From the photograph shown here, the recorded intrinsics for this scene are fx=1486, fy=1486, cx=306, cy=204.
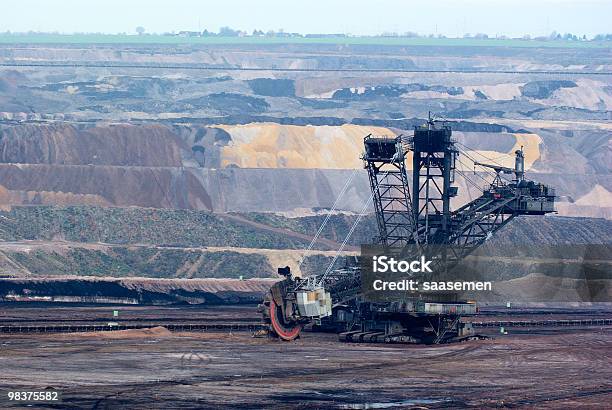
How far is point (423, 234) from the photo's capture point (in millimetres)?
91625

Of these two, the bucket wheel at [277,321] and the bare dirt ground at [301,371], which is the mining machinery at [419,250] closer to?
the bucket wheel at [277,321]

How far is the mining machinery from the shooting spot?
288ft

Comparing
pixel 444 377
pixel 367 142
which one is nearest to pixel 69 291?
pixel 367 142

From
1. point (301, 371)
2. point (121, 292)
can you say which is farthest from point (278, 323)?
point (121, 292)

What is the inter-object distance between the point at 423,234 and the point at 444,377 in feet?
65.1

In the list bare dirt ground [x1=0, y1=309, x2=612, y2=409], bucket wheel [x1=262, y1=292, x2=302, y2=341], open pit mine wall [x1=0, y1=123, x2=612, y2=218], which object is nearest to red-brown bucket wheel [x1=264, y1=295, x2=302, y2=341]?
bucket wheel [x1=262, y1=292, x2=302, y2=341]

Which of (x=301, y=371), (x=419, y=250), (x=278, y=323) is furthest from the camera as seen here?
(x=419, y=250)

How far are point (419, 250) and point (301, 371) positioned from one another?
65.1ft

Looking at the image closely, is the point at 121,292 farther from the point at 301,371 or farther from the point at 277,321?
the point at 301,371

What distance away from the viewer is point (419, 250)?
3583 inches

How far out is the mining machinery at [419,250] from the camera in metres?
87.8

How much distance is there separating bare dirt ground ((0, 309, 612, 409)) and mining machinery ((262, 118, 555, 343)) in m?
1.69

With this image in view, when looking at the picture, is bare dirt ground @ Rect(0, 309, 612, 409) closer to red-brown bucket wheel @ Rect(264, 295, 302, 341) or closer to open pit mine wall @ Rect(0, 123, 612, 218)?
red-brown bucket wheel @ Rect(264, 295, 302, 341)

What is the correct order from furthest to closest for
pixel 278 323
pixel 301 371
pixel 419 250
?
pixel 419 250 < pixel 278 323 < pixel 301 371
